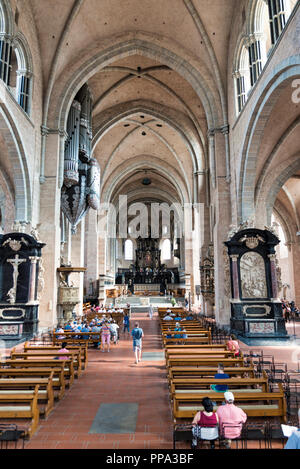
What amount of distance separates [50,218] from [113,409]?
1318 cm

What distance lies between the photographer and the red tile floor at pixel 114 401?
4.65m

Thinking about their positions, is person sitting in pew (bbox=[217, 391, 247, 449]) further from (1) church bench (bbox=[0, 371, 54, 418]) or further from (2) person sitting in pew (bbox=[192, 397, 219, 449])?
(1) church bench (bbox=[0, 371, 54, 418])

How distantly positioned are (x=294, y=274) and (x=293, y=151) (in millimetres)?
12555

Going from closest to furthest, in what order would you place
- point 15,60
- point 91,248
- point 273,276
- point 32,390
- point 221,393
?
1. point 221,393
2. point 32,390
3. point 273,276
4. point 15,60
5. point 91,248

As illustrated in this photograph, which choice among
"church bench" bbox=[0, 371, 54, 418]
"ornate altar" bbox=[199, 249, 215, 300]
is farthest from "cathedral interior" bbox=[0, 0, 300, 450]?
"church bench" bbox=[0, 371, 54, 418]

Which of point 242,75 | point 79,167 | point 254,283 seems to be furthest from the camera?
point 79,167

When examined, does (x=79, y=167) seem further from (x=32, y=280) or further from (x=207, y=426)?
(x=207, y=426)

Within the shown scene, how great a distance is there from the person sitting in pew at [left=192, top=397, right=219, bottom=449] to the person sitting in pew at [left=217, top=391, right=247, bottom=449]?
9 cm

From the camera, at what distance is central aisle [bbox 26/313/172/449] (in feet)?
15.3

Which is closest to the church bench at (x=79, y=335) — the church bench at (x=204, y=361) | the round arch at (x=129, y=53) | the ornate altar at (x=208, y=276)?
the church bench at (x=204, y=361)

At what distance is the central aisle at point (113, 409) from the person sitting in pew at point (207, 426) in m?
0.69

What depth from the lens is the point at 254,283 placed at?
14.5m

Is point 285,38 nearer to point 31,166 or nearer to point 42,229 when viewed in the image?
point 31,166

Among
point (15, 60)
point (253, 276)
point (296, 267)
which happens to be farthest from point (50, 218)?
point (296, 267)
